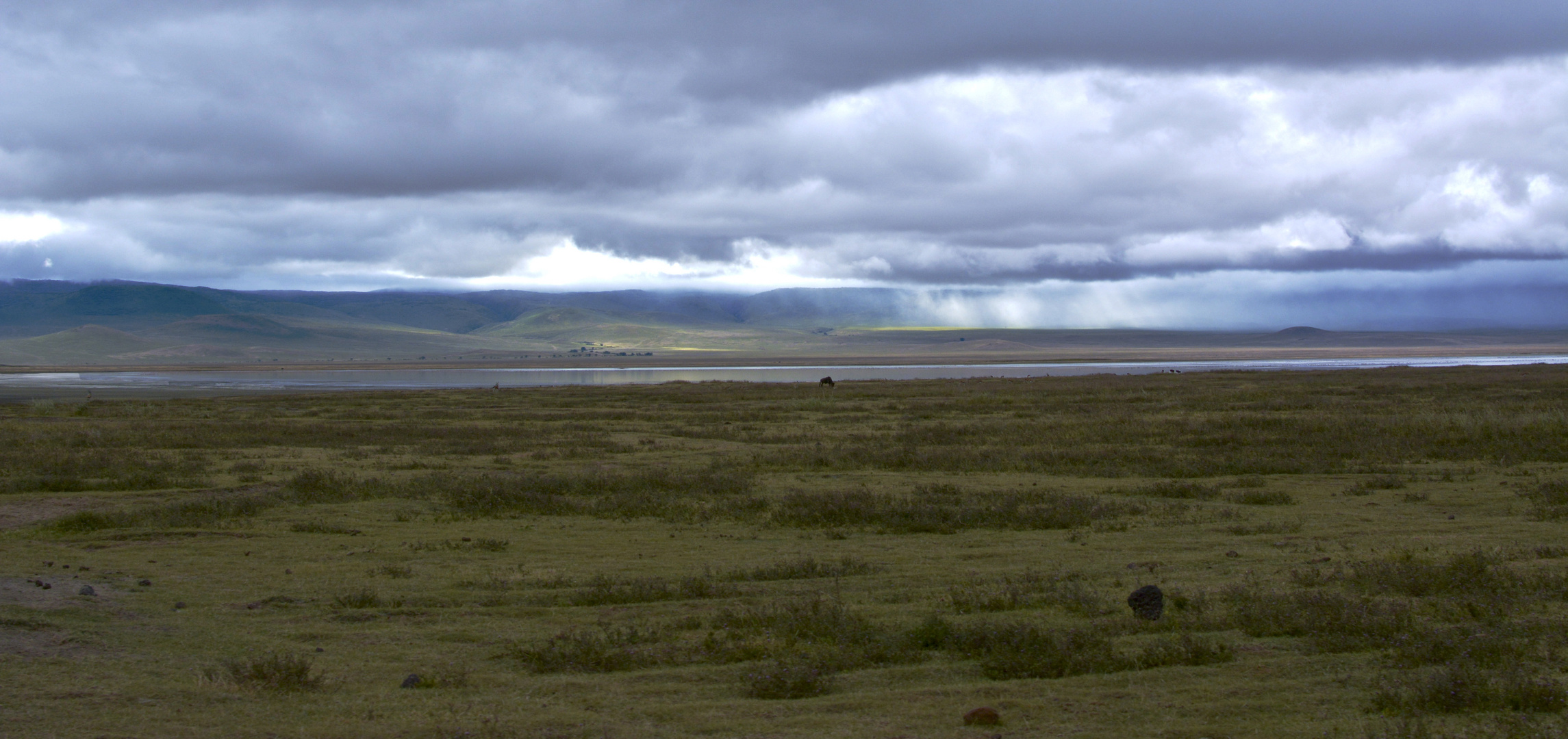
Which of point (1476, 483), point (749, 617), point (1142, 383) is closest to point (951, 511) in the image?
point (749, 617)

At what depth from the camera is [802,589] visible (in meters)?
11.6

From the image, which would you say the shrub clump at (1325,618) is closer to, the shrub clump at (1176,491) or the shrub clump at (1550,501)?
the shrub clump at (1550,501)

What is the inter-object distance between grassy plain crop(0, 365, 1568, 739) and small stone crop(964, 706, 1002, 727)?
6.5 inches

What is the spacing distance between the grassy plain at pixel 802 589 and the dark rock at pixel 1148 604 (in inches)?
5.1

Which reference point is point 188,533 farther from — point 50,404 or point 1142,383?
point 1142,383

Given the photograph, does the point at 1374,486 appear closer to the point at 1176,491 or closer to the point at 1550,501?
the point at 1550,501

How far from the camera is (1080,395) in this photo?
5244cm

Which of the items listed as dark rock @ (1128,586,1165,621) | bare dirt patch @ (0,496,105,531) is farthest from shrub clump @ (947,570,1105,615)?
bare dirt patch @ (0,496,105,531)

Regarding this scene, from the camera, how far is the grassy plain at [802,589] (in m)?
7.30

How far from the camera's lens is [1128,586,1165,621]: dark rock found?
9.67m

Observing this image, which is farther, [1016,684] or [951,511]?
[951,511]

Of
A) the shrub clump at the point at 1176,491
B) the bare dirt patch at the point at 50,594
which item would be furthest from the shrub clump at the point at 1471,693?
the bare dirt patch at the point at 50,594

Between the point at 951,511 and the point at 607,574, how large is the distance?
21.6 ft

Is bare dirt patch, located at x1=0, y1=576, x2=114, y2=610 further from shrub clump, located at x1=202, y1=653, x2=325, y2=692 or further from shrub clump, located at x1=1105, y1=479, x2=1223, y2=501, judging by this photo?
shrub clump, located at x1=1105, y1=479, x2=1223, y2=501
